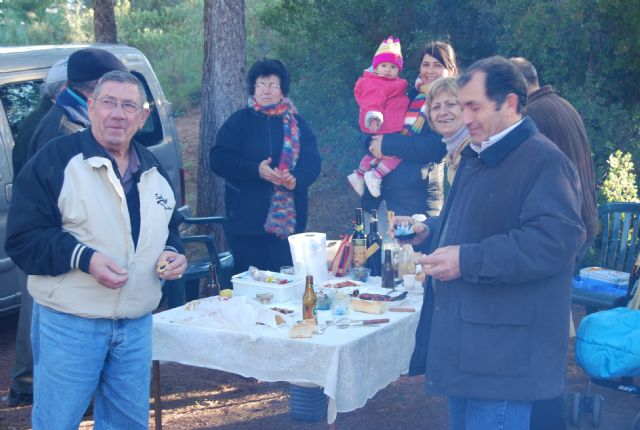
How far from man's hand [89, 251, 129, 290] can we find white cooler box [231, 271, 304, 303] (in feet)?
3.84

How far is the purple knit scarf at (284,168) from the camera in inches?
193

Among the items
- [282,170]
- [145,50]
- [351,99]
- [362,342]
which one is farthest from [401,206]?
[145,50]

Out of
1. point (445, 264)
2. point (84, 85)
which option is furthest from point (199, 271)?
point (445, 264)

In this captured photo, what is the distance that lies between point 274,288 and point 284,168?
1.26 m

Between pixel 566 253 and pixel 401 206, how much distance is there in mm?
2527

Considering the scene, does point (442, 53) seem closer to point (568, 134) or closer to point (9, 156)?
point (568, 134)

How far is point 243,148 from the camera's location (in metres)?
4.95

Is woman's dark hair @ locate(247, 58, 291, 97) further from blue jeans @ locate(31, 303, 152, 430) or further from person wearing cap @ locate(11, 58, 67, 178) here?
blue jeans @ locate(31, 303, 152, 430)

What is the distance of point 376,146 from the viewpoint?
5.17 meters

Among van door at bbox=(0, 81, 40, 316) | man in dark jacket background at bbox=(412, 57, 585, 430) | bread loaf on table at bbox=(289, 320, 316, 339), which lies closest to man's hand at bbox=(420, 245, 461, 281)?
man in dark jacket background at bbox=(412, 57, 585, 430)

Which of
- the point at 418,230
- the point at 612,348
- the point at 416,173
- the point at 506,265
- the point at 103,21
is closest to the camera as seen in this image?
the point at 506,265

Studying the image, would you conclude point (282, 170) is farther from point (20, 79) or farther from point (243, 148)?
point (20, 79)

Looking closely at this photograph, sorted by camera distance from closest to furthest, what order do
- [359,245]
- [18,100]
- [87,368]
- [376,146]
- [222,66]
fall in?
[87,368] → [359,245] → [376,146] → [18,100] → [222,66]

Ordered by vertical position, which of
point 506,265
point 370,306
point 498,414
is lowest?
point 498,414
